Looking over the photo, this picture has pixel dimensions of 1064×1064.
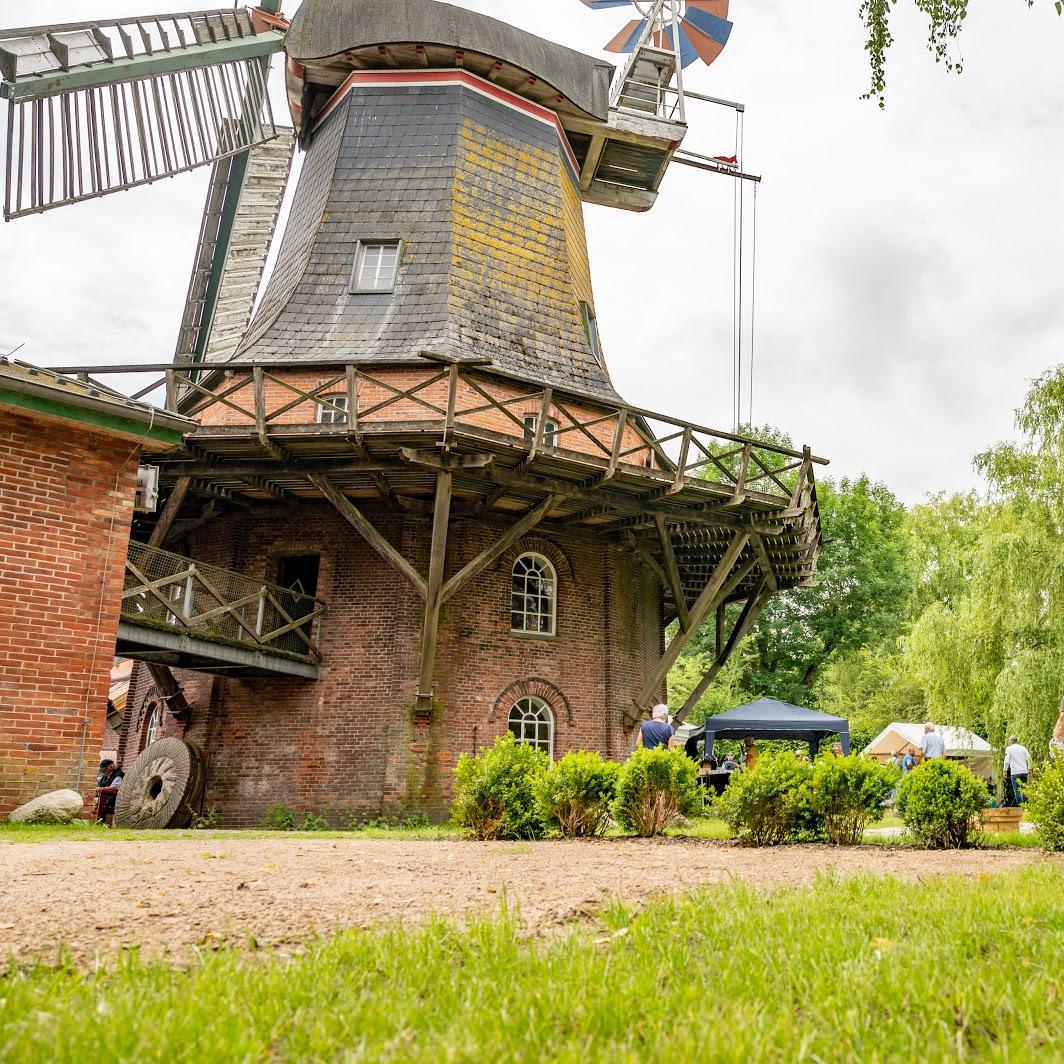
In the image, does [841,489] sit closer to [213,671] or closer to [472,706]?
[472,706]

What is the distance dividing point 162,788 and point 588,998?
13.1 metres

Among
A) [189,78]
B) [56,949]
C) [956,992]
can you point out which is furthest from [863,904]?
[189,78]

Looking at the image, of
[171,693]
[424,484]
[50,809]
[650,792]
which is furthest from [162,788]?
[650,792]

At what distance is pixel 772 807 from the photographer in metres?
8.58

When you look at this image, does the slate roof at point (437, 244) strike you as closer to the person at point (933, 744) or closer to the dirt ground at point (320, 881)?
the person at point (933, 744)

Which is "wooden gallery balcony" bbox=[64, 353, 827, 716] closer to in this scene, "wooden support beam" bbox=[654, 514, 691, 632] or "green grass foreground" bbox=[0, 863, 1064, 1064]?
"wooden support beam" bbox=[654, 514, 691, 632]

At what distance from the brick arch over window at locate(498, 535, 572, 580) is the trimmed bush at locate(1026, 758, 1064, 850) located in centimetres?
913

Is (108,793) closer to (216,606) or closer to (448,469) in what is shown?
(216,606)

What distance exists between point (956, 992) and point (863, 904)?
1.64m

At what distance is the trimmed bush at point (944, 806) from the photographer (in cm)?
838

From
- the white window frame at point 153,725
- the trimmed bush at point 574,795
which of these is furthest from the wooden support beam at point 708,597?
the white window frame at point 153,725

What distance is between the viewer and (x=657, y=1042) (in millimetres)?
2268

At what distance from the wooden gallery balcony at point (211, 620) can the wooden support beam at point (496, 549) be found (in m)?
2.52

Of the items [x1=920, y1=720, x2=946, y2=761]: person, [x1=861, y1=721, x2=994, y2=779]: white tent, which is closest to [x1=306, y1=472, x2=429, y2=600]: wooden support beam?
[x1=920, y1=720, x2=946, y2=761]: person
